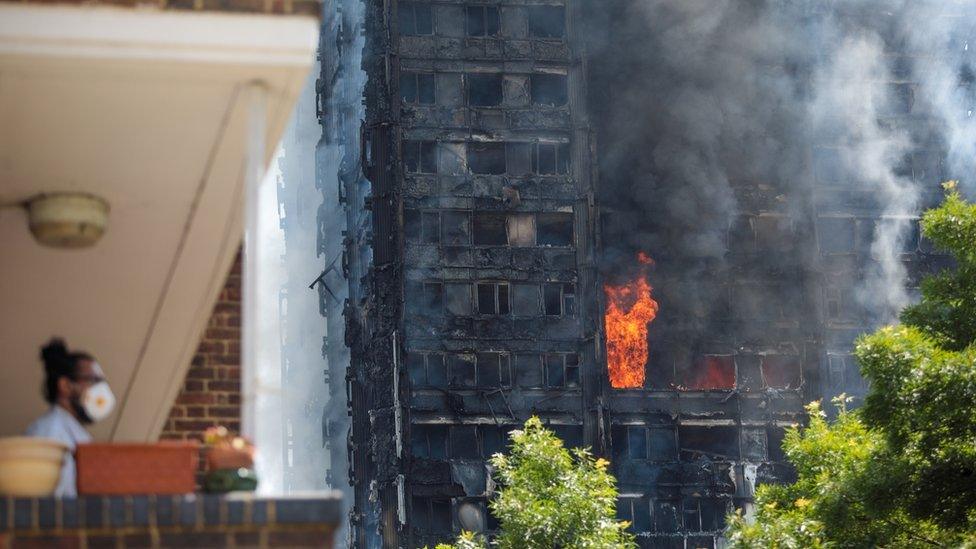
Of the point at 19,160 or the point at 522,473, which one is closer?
the point at 19,160

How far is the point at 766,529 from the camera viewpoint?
1250 inches

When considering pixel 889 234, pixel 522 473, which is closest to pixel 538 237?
pixel 889 234

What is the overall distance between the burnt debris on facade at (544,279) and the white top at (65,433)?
166 ft

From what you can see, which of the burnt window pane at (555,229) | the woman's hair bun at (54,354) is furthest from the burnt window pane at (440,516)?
the woman's hair bun at (54,354)

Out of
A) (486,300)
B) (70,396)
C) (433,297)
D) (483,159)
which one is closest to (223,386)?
(70,396)

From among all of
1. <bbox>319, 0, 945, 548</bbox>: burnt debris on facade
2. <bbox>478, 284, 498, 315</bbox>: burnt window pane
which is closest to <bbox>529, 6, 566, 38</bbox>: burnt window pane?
<bbox>319, 0, 945, 548</bbox>: burnt debris on facade

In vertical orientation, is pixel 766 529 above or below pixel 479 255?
below

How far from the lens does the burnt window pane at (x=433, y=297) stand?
2499 inches

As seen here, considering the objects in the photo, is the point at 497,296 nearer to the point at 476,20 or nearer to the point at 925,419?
the point at 476,20

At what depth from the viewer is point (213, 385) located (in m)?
14.2

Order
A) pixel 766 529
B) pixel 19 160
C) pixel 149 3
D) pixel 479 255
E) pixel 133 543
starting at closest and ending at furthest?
1. pixel 133 543
2. pixel 149 3
3. pixel 19 160
4. pixel 766 529
5. pixel 479 255

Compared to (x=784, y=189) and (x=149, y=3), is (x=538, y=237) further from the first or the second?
(x=149, y=3)

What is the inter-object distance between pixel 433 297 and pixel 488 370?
336 cm

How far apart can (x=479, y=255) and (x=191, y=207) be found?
51.9 m
